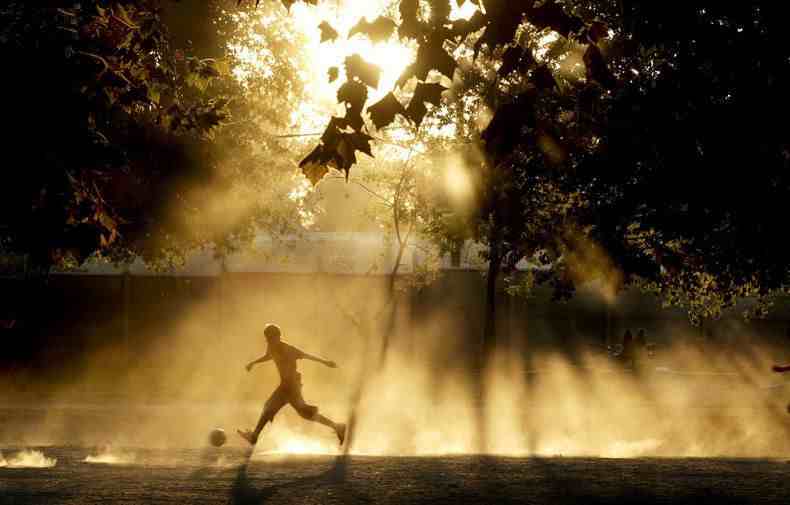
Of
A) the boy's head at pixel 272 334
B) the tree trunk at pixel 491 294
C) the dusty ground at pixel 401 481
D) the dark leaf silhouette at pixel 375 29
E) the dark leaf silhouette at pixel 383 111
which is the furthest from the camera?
the tree trunk at pixel 491 294

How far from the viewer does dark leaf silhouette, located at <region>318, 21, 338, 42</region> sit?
700cm

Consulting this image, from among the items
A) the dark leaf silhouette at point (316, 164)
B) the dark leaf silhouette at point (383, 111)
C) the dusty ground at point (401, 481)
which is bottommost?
the dusty ground at point (401, 481)

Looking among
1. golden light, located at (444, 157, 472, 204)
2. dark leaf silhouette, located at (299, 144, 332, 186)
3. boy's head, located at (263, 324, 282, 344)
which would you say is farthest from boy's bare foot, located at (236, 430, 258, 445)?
golden light, located at (444, 157, 472, 204)

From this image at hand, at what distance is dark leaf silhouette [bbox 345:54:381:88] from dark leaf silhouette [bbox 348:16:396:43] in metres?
0.14

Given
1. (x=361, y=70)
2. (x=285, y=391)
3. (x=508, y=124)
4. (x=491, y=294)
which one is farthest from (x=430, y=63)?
(x=491, y=294)

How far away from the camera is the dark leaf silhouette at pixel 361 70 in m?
6.82

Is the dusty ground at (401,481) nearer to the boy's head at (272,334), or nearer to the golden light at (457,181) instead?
the boy's head at (272,334)

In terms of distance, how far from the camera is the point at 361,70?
22.4 ft

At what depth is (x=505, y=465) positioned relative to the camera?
12648 millimetres

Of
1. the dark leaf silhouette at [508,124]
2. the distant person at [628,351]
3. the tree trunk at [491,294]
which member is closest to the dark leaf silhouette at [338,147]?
the dark leaf silhouette at [508,124]

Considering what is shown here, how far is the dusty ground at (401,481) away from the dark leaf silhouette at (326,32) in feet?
14.8

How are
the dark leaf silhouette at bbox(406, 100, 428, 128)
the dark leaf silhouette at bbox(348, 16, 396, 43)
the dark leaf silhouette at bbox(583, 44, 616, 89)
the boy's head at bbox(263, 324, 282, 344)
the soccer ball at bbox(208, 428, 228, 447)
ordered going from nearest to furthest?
the dark leaf silhouette at bbox(348, 16, 396, 43) < the dark leaf silhouette at bbox(406, 100, 428, 128) < the dark leaf silhouette at bbox(583, 44, 616, 89) < the boy's head at bbox(263, 324, 282, 344) < the soccer ball at bbox(208, 428, 228, 447)

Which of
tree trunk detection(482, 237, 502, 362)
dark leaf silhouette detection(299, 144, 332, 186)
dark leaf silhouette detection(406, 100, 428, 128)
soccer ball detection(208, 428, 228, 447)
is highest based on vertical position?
tree trunk detection(482, 237, 502, 362)

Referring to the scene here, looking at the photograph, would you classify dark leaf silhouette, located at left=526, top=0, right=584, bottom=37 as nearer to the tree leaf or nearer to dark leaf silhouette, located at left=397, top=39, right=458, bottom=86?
dark leaf silhouette, located at left=397, top=39, right=458, bottom=86
